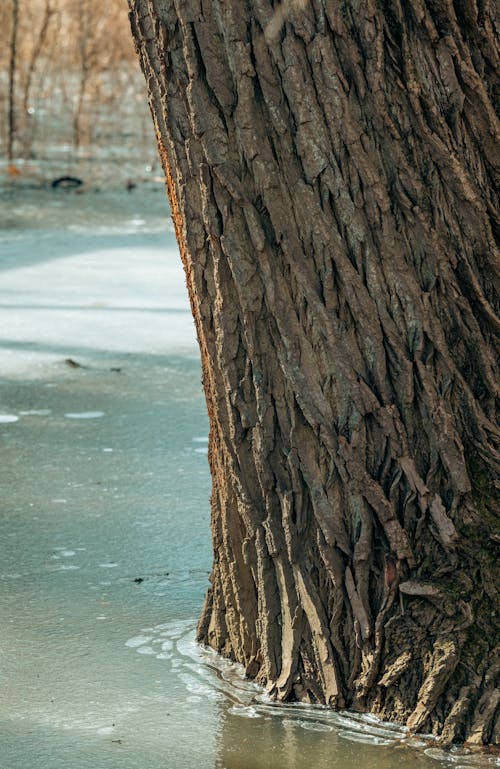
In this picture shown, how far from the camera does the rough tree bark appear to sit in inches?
97.1

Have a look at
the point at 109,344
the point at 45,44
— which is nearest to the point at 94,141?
the point at 45,44

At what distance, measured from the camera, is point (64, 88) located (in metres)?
13.5

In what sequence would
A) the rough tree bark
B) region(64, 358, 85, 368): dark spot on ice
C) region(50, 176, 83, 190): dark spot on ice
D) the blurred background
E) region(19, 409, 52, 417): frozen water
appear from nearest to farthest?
the rough tree bark
region(19, 409, 52, 417): frozen water
region(64, 358, 85, 368): dark spot on ice
region(50, 176, 83, 190): dark spot on ice
the blurred background

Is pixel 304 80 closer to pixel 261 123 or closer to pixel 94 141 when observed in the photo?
pixel 261 123

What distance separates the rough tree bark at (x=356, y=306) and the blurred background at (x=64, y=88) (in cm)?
999

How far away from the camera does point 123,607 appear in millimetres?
3180

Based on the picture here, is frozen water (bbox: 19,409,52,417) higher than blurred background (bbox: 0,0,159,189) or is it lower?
lower

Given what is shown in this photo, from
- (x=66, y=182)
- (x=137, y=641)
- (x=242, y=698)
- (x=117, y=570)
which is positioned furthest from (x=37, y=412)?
(x=66, y=182)

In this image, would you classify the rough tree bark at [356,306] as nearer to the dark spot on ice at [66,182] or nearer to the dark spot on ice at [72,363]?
the dark spot on ice at [72,363]

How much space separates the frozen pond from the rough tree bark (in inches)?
7.4

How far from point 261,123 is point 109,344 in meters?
3.92

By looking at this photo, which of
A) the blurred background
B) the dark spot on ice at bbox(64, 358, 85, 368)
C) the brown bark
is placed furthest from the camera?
the blurred background

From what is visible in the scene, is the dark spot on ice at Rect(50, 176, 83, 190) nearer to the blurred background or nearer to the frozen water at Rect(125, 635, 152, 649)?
the blurred background

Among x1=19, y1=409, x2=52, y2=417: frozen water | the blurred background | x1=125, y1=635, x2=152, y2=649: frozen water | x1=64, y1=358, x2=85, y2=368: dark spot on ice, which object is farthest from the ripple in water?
the blurred background
